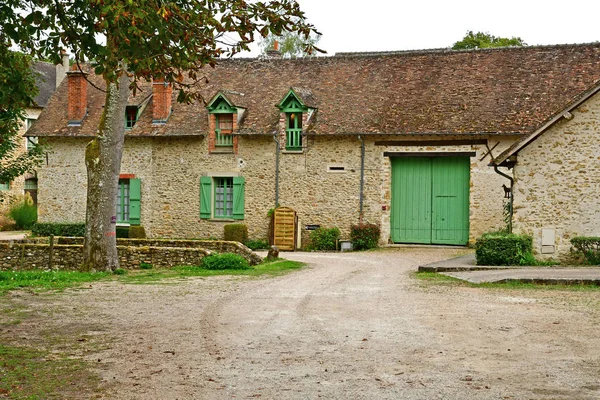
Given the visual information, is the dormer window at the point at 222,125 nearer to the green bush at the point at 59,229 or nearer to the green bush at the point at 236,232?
the green bush at the point at 236,232

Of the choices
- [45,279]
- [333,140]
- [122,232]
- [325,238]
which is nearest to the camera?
[45,279]

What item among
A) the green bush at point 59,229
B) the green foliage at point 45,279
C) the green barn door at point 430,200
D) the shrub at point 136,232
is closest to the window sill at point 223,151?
the shrub at point 136,232

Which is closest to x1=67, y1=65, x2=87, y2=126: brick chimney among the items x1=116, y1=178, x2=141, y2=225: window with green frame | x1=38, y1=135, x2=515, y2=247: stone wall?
x1=38, y1=135, x2=515, y2=247: stone wall

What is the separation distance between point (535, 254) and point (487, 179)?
20.4 ft

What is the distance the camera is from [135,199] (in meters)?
28.8

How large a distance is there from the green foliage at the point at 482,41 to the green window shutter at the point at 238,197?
50.8ft

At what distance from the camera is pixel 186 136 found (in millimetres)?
28016

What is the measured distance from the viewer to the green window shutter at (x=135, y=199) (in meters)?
28.8

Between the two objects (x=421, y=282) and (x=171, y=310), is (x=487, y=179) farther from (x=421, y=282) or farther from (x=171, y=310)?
(x=171, y=310)

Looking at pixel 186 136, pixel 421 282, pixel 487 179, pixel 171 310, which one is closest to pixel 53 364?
pixel 171 310

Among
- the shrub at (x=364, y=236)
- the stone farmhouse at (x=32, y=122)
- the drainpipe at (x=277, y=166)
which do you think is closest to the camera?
the shrub at (x=364, y=236)

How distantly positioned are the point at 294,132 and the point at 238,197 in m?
2.99

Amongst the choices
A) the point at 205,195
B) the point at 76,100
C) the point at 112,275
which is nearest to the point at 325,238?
the point at 205,195

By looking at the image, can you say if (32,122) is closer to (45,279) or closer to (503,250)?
(45,279)
